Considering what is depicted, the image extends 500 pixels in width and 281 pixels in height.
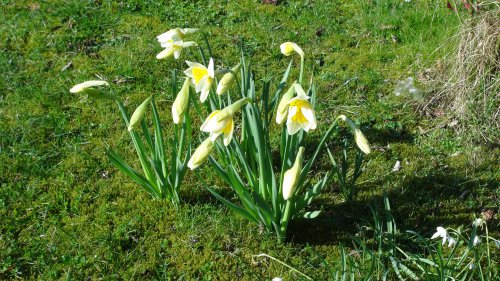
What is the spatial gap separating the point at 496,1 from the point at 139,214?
8.39 ft

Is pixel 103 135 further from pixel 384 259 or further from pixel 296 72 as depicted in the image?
pixel 384 259

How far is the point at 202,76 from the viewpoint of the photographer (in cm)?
266

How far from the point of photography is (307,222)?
129 inches

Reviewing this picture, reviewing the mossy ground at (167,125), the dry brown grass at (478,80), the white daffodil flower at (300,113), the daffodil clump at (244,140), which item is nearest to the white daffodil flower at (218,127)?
the daffodil clump at (244,140)

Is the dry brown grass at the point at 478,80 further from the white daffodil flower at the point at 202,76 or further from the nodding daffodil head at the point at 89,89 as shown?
the nodding daffodil head at the point at 89,89

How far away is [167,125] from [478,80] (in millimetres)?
2011

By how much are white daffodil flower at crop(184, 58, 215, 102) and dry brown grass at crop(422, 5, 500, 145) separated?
6.39ft

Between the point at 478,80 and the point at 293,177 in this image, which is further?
the point at 478,80

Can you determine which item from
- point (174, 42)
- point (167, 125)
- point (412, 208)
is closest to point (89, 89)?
point (174, 42)

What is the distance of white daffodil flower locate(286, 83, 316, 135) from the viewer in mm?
2430

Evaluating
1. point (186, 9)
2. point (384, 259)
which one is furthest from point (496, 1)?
point (186, 9)

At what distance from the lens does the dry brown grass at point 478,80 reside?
149 inches

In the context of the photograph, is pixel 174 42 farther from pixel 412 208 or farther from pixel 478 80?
pixel 478 80

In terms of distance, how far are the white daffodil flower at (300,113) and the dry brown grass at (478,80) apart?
5.66ft
